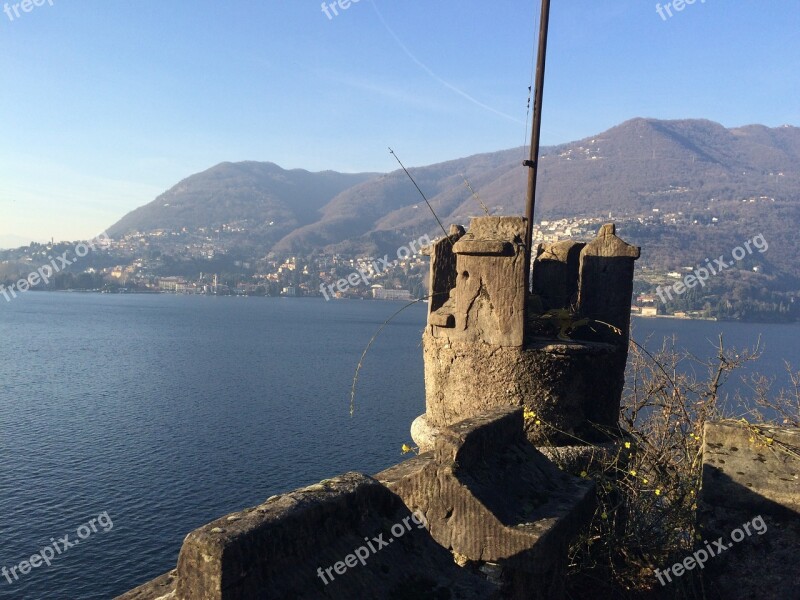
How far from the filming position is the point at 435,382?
241 inches

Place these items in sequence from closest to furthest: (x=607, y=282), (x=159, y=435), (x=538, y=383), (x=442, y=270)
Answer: (x=538, y=383) < (x=607, y=282) < (x=442, y=270) < (x=159, y=435)

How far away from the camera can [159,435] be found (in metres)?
43.7

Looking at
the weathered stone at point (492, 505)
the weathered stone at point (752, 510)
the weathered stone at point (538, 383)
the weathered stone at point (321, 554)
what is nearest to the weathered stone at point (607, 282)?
the weathered stone at point (538, 383)

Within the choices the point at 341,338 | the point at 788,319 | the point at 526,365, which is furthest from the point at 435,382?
the point at 788,319

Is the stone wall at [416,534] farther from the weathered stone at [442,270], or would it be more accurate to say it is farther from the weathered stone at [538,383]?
the weathered stone at [442,270]

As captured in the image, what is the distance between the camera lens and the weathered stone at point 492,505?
3.39m

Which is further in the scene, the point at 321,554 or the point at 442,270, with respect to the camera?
the point at 442,270

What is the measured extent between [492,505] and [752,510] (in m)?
2.38

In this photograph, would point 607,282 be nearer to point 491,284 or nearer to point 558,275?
point 558,275

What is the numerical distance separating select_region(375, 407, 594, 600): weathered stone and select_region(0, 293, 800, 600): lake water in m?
24.9

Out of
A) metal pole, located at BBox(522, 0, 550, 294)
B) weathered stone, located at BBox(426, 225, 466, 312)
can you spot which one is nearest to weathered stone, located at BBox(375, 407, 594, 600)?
weathered stone, located at BBox(426, 225, 466, 312)

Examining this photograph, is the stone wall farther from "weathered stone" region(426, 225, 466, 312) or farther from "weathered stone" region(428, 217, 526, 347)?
"weathered stone" region(426, 225, 466, 312)

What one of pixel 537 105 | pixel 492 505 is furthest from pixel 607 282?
pixel 492 505

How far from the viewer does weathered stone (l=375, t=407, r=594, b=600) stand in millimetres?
3393
